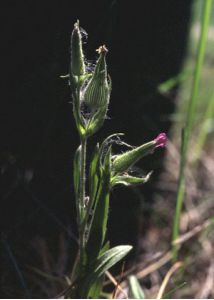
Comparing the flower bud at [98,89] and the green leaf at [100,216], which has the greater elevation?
the flower bud at [98,89]

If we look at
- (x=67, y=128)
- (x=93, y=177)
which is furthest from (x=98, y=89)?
(x=67, y=128)

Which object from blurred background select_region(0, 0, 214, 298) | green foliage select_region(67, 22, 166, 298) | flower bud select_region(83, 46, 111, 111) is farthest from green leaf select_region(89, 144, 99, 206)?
blurred background select_region(0, 0, 214, 298)

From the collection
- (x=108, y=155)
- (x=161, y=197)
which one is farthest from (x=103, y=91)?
(x=161, y=197)

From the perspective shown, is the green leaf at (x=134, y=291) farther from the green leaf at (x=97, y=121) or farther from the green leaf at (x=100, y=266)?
the green leaf at (x=97, y=121)

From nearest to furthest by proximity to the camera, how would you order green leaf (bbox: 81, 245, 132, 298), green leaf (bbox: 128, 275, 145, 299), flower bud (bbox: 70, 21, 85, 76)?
flower bud (bbox: 70, 21, 85, 76)
green leaf (bbox: 81, 245, 132, 298)
green leaf (bbox: 128, 275, 145, 299)

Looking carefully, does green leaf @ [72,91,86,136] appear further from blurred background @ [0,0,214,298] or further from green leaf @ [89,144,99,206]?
blurred background @ [0,0,214,298]

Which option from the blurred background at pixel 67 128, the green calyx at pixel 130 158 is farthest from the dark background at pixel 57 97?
the green calyx at pixel 130 158
